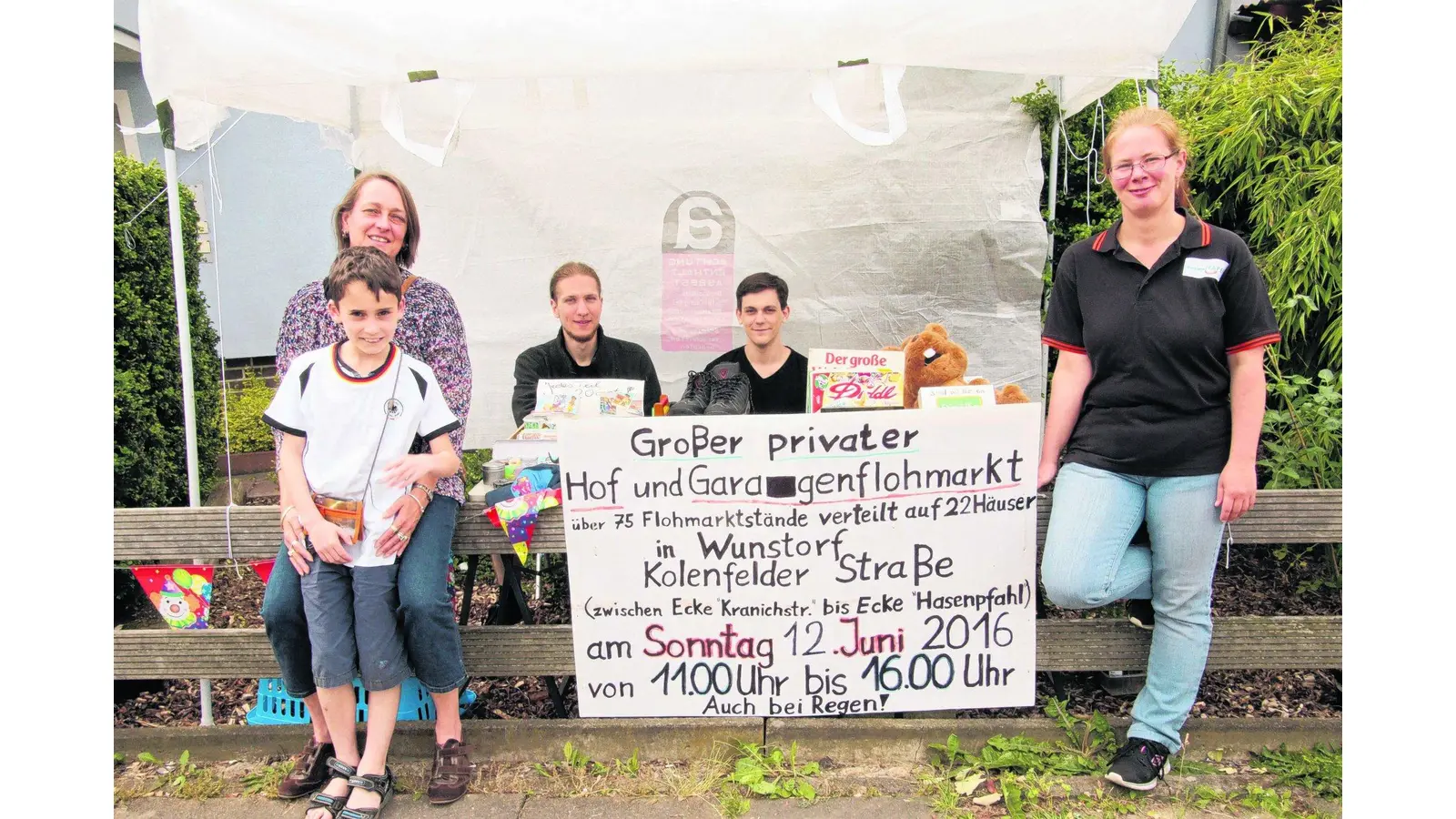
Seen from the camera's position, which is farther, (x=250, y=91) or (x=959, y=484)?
(x=250, y=91)

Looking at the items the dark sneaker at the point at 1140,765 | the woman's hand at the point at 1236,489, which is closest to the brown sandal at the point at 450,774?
the dark sneaker at the point at 1140,765

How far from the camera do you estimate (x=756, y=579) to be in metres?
2.68

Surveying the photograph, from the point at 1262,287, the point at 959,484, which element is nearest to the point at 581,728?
the point at 959,484

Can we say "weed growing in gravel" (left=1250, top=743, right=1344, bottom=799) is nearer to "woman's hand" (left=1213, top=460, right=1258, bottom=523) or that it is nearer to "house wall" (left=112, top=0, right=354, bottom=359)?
"woman's hand" (left=1213, top=460, right=1258, bottom=523)

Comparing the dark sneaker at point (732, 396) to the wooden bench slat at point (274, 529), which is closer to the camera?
the wooden bench slat at point (274, 529)

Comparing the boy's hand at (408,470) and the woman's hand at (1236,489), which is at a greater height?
the boy's hand at (408,470)

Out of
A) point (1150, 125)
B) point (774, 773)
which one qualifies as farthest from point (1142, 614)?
point (1150, 125)

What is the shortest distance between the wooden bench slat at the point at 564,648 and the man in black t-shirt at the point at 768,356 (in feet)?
4.03

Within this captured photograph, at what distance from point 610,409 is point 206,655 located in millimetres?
1555

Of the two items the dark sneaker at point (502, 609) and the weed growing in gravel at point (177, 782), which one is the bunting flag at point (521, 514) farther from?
the weed growing in gravel at point (177, 782)

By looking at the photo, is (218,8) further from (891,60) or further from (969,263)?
(969,263)

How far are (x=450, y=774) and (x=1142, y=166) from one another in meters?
2.65

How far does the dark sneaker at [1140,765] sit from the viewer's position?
8.25 ft

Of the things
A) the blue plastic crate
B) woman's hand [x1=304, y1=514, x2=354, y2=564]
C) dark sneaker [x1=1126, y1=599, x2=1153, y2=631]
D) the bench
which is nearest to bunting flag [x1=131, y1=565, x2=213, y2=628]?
the bench
